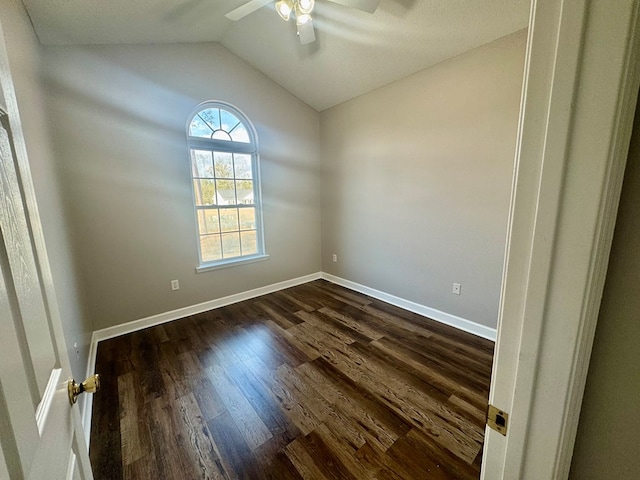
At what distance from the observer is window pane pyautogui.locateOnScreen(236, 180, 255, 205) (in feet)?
11.0

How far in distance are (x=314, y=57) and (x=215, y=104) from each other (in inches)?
49.3

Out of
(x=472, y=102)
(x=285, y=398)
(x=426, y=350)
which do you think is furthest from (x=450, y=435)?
(x=472, y=102)

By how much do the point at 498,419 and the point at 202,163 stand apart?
3.31 metres

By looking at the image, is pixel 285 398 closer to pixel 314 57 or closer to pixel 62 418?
pixel 62 418

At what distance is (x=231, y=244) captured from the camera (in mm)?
3375

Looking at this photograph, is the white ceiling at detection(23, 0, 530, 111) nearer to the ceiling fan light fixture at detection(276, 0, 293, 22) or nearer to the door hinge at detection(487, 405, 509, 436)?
the ceiling fan light fixture at detection(276, 0, 293, 22)

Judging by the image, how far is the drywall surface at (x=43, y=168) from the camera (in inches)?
51.6

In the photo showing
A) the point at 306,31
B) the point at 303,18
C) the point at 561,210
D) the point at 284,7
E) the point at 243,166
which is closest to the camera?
the point at 561,210

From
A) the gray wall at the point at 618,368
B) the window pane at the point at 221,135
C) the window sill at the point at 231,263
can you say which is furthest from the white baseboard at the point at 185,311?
the gray wall at the point at 618,368

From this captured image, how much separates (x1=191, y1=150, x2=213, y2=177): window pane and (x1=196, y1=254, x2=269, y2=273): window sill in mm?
1078

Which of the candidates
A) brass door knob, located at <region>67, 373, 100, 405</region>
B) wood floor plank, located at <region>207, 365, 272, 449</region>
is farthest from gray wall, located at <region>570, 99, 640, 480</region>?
wood floor plank, located at <region>207, 365, 272, 449</region>

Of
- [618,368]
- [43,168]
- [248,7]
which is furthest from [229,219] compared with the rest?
[618,368]

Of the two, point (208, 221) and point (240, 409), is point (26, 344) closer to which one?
point (240, 409)

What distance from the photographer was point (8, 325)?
0.43m
